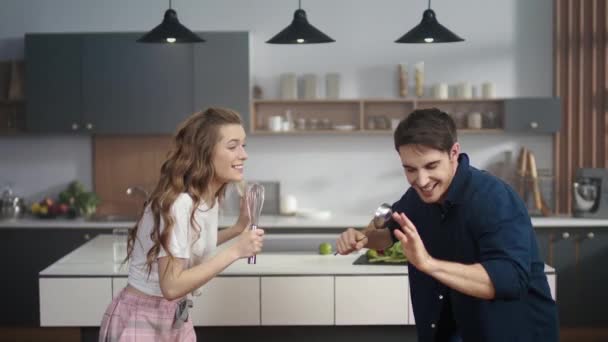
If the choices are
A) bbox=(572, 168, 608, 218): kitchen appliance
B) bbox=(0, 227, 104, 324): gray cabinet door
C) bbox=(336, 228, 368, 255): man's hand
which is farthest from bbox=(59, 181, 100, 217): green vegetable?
bbox=(336, 228, 368, 255): man's hand

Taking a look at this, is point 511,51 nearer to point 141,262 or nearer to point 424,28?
point 424,28

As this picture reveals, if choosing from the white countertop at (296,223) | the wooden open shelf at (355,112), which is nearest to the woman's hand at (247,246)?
the white countertop at (296,223)

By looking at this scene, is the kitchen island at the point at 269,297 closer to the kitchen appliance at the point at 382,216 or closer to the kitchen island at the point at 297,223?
the kitchen appliance at the point at 382,216

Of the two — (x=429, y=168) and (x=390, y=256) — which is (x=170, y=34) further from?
(x=429, y=168)

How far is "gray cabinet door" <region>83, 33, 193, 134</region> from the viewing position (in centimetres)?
623

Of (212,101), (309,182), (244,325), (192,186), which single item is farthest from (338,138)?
(192,186)

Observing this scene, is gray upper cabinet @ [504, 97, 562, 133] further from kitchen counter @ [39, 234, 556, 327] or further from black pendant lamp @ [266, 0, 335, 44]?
kitchen counter @ [39, 234, 556, 327]

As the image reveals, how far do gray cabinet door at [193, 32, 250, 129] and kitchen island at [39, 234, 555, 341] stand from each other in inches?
98.2

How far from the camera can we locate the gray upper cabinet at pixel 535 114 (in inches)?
246

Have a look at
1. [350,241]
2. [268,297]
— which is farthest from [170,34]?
[350,241]

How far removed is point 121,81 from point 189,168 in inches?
140

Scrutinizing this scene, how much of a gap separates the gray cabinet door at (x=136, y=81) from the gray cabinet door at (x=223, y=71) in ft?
0.27

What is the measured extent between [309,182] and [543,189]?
1709 millimetres

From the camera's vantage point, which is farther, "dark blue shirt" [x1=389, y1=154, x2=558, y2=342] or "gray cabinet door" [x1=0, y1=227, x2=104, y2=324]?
"gray cabinet door" [x1=0, y1=227, x2=104, y2=324]
